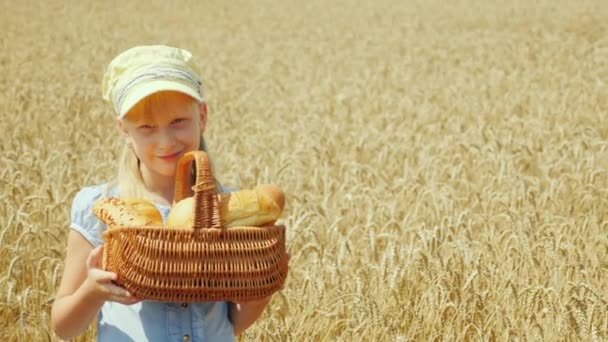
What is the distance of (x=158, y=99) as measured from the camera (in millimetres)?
1876

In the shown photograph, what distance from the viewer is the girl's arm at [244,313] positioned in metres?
1.93

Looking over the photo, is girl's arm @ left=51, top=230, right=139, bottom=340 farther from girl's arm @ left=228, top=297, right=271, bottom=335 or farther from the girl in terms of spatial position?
girl's arm @ left=228, top=297, right=271, bottom=335

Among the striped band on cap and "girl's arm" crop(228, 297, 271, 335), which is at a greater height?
the striped band on cap

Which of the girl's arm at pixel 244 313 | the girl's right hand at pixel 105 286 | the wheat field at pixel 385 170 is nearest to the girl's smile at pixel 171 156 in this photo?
the girl's right hand at pixel 105 286

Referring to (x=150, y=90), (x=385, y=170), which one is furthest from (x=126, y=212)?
(x=385, y=170)

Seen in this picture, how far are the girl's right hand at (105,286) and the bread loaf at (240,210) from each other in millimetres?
164

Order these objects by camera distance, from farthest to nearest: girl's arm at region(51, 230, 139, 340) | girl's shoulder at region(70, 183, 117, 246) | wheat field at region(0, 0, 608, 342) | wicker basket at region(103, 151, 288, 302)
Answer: wheat field at region(0, 0, 608, 342) < girl's shoulder at region(70, 183, 117, 246) < girl's arm at region(51, 230, 139, 340) < wicker basket at region(103, 151, 288, 302)

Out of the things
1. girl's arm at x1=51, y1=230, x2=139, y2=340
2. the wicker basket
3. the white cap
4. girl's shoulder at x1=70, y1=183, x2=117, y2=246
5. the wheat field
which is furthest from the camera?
the wheat field

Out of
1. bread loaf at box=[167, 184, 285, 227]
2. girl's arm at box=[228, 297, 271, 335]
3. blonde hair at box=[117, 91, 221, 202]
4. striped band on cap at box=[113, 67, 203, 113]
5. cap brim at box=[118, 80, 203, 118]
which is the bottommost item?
girl's arm at box=[228, 297, 271, 335]

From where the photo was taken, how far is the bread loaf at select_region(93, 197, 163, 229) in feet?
5.52

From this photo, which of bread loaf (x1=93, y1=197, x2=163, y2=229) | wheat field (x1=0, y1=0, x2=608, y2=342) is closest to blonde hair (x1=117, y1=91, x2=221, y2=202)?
bread loaf (x1=93, y1=197, x2=163, y2=229)

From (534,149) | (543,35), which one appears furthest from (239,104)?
(543,35)

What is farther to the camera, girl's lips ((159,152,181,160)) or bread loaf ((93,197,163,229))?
girl's lips ((159,152,181,160))

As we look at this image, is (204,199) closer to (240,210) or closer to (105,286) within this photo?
(240,210)
